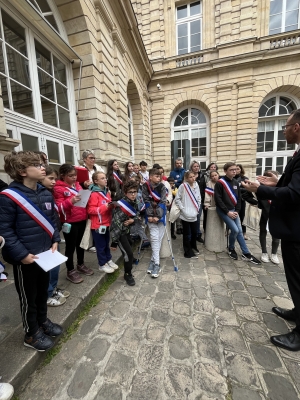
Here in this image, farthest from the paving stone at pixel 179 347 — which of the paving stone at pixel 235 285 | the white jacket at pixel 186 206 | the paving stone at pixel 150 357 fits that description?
the white jacket at pixel 186 206

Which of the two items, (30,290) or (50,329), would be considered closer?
(30,290)

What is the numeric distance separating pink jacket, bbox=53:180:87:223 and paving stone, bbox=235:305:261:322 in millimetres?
2499

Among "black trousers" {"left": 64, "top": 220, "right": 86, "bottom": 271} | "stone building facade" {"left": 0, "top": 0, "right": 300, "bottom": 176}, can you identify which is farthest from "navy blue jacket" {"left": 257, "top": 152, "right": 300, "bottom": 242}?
"stone building facade" {"left": 0, "top": 0, "right": 300, "bottom": 176}

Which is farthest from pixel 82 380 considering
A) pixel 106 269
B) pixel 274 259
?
pixel 274 259

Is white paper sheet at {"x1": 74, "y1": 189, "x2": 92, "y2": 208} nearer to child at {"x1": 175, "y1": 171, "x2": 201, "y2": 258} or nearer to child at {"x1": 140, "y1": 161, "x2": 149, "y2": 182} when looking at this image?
child at {"x1": 175, "y1": 171, "x2": 201, "y2": 258}

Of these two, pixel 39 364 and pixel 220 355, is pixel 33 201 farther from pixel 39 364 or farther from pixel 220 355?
pixel 220 355

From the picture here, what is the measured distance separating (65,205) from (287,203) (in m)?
2.66

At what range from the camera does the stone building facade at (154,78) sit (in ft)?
14.1

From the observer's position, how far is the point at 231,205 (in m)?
3.75

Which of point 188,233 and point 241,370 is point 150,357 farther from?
point 188,233

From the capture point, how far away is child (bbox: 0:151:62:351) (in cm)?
149

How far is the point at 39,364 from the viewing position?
169 centimetres

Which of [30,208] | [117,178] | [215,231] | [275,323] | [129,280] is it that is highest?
[117,178]

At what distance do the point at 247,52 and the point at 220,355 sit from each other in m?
14.7
